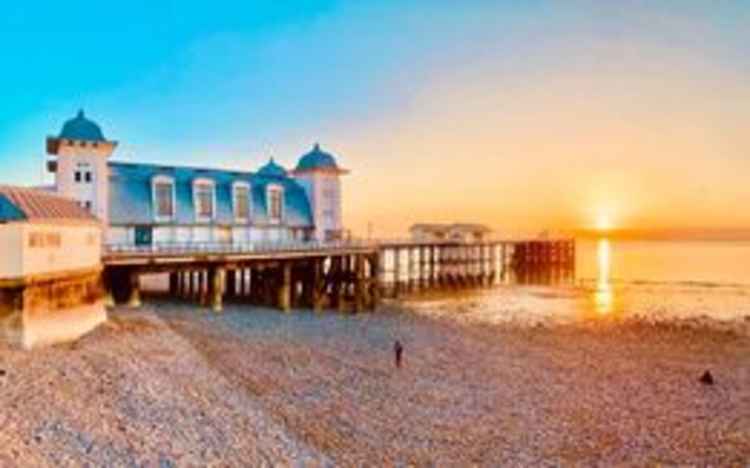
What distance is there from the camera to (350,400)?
58.4ft

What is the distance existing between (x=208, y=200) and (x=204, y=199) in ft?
0.76

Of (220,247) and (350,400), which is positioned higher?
(220,247)

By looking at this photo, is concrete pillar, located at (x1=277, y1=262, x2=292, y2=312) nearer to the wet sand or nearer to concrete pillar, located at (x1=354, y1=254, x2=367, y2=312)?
concrete pillar, located at (x1=354, y1=254, x2=367, y2=312)

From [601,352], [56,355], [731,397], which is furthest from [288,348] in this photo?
[731,397]

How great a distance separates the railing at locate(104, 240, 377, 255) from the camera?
2928cm

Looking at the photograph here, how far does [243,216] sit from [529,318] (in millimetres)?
15691

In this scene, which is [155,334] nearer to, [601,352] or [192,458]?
[192,458]

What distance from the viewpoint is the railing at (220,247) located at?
29281mm

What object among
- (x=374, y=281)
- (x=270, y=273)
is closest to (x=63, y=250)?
(x=270, y=273)

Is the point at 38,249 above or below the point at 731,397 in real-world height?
above

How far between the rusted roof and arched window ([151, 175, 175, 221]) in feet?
36.5

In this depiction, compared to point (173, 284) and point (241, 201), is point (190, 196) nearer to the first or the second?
point (241, 201)

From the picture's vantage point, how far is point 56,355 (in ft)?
57.9

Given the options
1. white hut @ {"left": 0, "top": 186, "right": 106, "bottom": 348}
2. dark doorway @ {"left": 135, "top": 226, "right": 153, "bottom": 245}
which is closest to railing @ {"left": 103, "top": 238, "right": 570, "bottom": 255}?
dark doorway @ {"left": 135, "top": 226, "right": 153, "bottom": 245}
